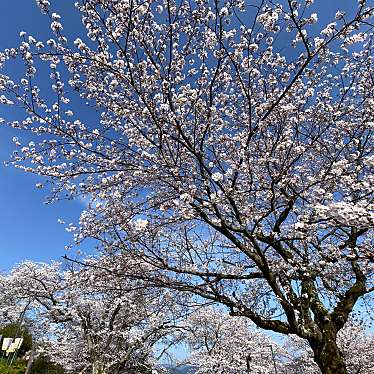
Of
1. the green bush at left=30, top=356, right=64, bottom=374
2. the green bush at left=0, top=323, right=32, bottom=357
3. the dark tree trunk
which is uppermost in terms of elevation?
the green bush at left=0, top=323, right=32, bottom=357

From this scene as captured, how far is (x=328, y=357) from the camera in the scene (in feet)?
19.0

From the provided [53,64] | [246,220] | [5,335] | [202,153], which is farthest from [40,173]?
[5,335]

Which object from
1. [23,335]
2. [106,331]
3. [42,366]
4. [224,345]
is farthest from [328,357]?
[23,335]

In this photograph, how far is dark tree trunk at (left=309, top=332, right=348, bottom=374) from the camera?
5734 millimetres

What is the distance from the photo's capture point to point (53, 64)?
Result: 201 inches

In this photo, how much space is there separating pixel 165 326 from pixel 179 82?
11.6 metres

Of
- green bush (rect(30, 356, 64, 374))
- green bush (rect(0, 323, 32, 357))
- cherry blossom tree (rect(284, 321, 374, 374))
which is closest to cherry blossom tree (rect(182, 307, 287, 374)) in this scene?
cherry blossom tree (rect(284, 321, 374, 374))

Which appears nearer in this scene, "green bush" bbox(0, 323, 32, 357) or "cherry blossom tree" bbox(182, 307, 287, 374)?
"cherry blossom tree" bbox(182, 307, 287, 374)

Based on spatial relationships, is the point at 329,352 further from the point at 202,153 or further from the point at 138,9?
the point at 138,9

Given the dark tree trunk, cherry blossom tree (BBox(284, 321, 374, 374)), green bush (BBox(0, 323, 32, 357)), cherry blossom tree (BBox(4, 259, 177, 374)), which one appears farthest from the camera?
green bush (BBox(0, 323, 32, 357))

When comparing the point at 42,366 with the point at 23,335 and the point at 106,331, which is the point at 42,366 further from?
the point at 106,331

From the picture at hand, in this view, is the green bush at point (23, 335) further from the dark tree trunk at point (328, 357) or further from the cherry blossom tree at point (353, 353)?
the dark tree trunk at point (328, 357)

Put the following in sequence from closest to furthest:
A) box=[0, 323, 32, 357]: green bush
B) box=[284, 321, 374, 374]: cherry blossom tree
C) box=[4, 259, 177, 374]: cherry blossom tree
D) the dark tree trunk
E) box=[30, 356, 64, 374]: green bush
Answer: the dark tree trunk → box=[4, 259, 177, 374]: cherry blossom tree → box=[284, 321, 374, 374]: cherry blossom tree → box=[30, 356, 64, 374]: green bush → box=[0, 323, 32, 357]: green bush

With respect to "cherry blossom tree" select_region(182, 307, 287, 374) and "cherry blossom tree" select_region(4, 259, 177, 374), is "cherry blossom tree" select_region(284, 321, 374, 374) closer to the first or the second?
"cherry blossom tree" select_region(182, 307, 287, 374)
